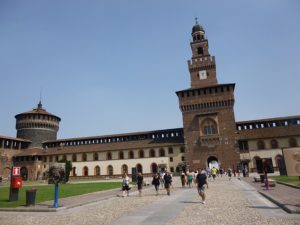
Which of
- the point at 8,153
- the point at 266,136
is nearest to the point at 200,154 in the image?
the point at 266,136

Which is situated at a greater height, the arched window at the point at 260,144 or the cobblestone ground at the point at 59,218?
the arched window at the point at 260,144

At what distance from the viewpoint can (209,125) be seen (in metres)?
47.4

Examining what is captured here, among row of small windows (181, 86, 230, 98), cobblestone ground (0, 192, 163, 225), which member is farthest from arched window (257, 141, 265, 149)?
cobblestone ground (0, 192, 163, 225)

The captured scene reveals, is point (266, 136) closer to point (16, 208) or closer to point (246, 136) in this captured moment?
→ point (246, 136)

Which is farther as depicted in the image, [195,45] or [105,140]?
[105,140]

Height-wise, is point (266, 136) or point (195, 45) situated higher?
point (195, 45)

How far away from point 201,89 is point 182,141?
37.1 feet

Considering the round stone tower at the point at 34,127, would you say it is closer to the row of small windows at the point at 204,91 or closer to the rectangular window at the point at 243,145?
the row of small windows at the point at 204,91

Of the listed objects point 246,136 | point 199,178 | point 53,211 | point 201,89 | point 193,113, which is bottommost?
point 53,211

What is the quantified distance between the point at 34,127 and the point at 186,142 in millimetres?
41141

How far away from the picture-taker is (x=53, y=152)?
60906 mm

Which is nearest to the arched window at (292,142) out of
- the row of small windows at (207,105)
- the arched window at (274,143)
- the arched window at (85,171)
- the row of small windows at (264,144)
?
the row of small windows at (264,144)

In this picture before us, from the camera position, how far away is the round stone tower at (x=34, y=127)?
215 feet

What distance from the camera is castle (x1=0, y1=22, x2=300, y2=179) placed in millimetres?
46031
